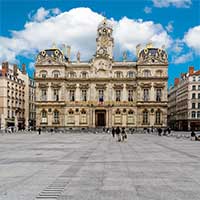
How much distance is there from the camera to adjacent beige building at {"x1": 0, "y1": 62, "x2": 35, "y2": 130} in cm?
9106

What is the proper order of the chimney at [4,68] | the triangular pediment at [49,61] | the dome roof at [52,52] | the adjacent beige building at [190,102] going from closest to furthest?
1. the triangular pediment at [49,61]
2. the chimney at [4,68]
3. the dome roof at [52,52]
4. the adjacent beige building at [190,102]

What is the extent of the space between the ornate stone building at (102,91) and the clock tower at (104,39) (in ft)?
1.31

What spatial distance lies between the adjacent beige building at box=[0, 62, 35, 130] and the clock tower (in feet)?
87.7

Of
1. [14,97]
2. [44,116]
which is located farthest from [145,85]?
[14,97]

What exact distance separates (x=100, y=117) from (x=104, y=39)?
22267 millimetres

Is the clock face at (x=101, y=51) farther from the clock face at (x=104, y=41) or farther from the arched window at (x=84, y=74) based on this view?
the arched window at (x=84, y=74)

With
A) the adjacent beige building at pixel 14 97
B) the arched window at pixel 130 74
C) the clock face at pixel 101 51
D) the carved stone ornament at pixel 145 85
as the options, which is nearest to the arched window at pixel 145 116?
the carved stone ornament at pixel 145 85

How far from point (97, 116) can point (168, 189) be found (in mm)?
80455

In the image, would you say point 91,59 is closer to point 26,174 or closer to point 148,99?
point 148,99

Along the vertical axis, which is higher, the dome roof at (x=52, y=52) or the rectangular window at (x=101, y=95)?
the dome roof at (x=52, y=52)

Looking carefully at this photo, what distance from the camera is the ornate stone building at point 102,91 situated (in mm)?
89625

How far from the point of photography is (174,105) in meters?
124

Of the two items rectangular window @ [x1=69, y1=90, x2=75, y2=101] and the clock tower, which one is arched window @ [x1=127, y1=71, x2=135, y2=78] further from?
rectangular window @ [x1=69, y1=90, x2=75, y2=101]

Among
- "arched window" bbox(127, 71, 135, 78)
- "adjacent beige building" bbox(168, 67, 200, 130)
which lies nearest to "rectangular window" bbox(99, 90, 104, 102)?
"arched window" bbox(127, 71, 135, 78)
